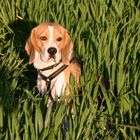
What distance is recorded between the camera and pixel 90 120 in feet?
7.48

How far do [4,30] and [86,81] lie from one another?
1.35 meters

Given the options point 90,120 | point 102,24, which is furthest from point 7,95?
point 102,24

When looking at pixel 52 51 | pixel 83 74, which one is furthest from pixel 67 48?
pixel 83 74

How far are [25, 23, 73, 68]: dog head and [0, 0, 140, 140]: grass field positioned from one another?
0.48 ft

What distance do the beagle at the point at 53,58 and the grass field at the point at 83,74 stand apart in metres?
0.09

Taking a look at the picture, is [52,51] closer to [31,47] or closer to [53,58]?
[53,58]

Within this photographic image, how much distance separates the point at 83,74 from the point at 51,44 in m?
0.27

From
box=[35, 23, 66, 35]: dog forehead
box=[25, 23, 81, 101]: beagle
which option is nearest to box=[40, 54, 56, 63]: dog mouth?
box=[25, 23, 81, 101]: beagle

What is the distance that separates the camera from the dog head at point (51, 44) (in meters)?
2.93

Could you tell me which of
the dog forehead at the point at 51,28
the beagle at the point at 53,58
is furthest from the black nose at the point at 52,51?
the dog forehead at the point at 51,28

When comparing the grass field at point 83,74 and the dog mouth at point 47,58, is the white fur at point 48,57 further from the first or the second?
the grass field at point 83,74

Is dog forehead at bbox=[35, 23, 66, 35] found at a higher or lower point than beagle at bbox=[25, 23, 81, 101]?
higher

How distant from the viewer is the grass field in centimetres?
220

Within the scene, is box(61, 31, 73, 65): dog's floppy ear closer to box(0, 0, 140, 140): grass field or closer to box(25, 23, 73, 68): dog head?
box(25, 23, 73, 68): dog head
